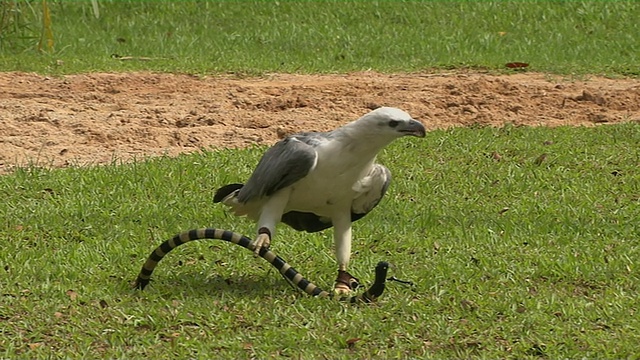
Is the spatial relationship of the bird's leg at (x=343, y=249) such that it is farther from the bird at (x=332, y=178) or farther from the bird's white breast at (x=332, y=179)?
the bird's white breast at (x=332, y=179)

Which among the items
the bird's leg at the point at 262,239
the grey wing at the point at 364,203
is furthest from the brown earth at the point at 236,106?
the bird's leg at the point at 262,239

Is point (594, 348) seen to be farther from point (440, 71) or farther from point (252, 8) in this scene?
point (252, 8)

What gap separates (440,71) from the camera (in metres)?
10.9

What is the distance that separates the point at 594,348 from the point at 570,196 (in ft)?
8.33

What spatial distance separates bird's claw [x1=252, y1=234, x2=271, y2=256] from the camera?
5266mm

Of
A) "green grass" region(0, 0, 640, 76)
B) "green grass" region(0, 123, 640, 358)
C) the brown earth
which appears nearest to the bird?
"green grass" region(0, 123, 640, 358)

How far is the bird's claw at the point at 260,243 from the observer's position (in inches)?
207

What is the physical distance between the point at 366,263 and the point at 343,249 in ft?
1.81

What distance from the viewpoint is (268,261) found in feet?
17.6

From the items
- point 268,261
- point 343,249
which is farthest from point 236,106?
point 268,261

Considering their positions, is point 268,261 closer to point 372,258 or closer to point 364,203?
point 364,203

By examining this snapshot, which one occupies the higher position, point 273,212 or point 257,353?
point 273,212

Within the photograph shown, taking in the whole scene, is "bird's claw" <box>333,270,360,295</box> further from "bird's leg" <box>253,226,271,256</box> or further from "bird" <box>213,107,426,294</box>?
"bird's leg" <box>253,226,271,256</box>

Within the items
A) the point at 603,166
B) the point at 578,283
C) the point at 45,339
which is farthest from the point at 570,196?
the point at 45,339
